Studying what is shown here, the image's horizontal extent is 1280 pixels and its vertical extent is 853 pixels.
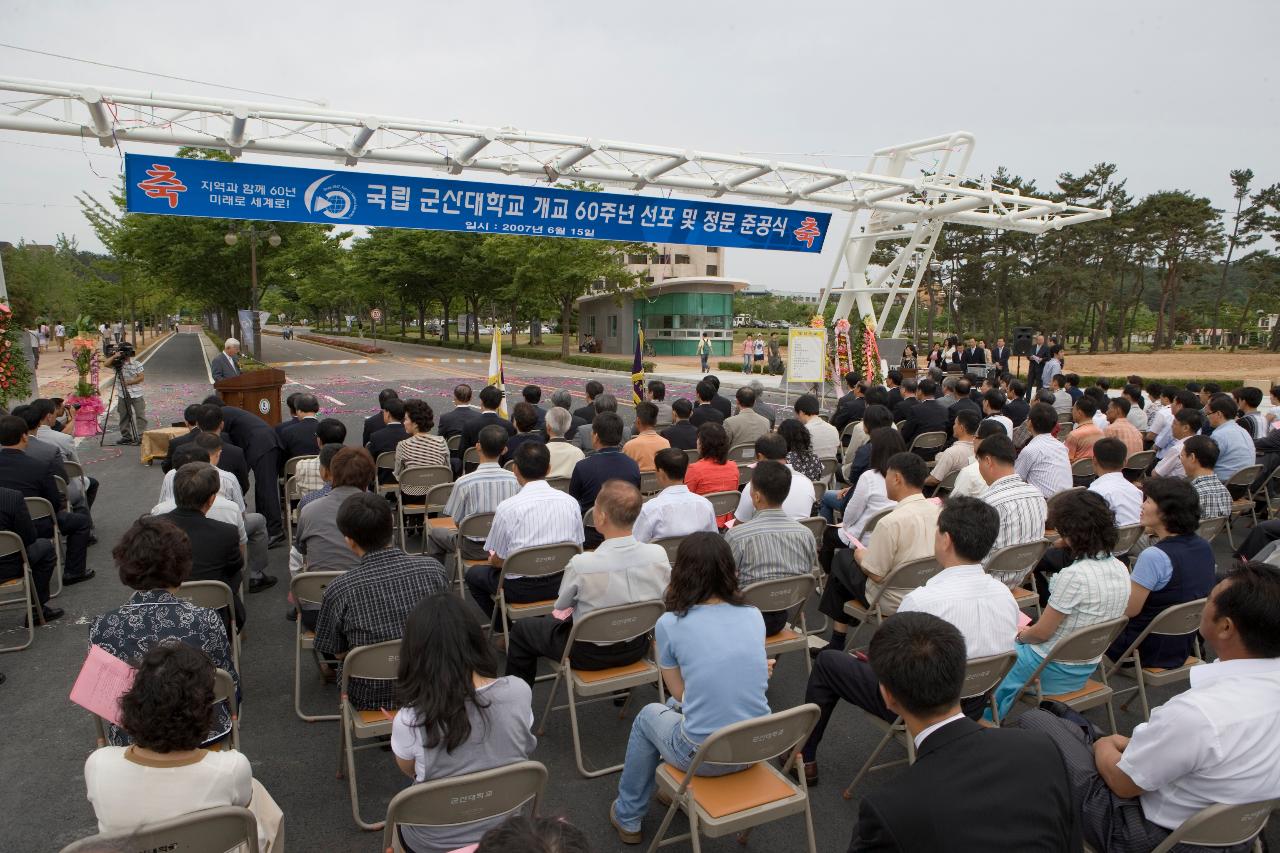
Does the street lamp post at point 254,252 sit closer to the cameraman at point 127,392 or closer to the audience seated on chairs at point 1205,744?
the cameraman at point 127,392

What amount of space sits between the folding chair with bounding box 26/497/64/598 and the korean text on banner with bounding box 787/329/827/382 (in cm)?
1138

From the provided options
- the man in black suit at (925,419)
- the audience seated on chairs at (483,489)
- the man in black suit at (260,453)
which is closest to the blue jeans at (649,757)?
the audience seated on chairs at (483,489)

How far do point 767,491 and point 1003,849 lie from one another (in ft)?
8.00

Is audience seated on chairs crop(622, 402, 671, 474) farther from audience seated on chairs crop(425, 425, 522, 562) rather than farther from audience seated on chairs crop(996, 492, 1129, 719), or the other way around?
audience seated on chairs crop(996, 492, 1129, 719)

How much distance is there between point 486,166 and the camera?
11938 millimetres

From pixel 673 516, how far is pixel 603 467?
1.10m

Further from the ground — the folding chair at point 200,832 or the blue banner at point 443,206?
the blue banner at point 443,206

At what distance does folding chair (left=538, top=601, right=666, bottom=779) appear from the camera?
11.2 feet

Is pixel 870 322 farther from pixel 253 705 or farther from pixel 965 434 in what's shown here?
pixel 253 705

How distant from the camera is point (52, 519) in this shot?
5797mm

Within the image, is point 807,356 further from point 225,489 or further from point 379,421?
point 225,489

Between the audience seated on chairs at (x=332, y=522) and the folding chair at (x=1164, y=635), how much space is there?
4281 mm

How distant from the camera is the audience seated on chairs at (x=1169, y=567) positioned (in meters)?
3.65

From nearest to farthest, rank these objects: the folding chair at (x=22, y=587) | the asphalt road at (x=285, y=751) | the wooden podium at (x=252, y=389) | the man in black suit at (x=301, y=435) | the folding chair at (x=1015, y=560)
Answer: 1. the asphalt road at (x=285, y=751)
2. the folding chair at (x=1015, y=560)
3. the folding chair at (x=22, y=587)
4. the man in black suit at (x=301, y=435)
5. the wooden podium at (x=252, y=389)
